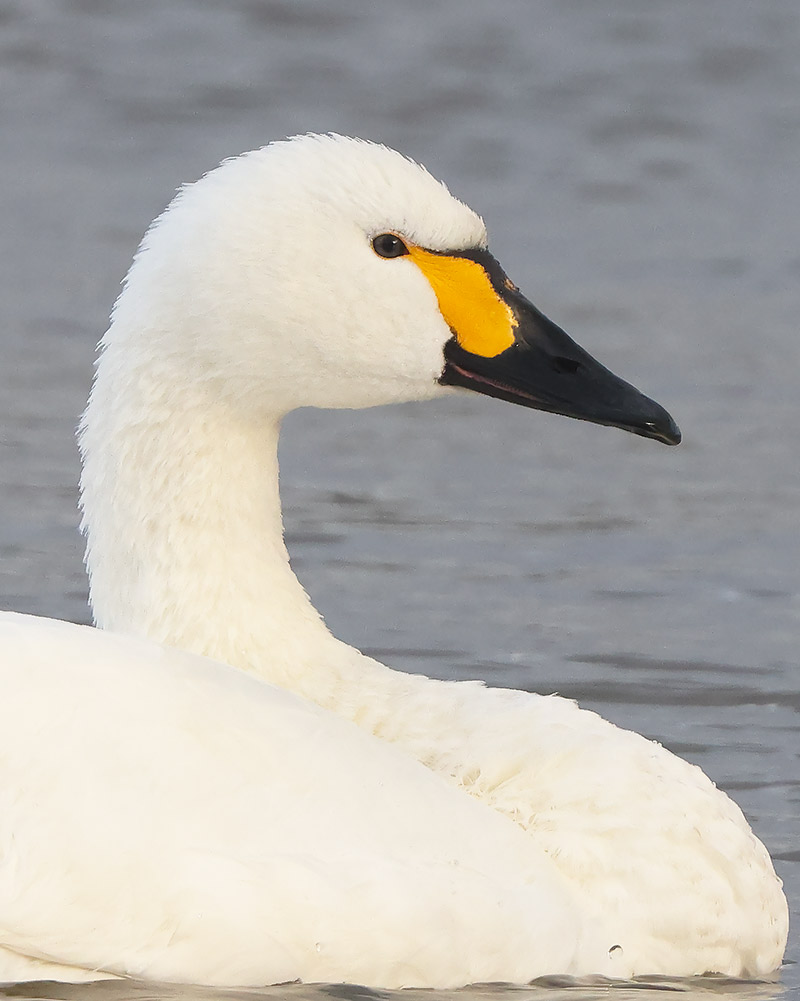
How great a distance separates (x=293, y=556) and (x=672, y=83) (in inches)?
260

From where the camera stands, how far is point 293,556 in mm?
7809

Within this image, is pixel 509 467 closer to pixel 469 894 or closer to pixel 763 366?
pixel 763 366

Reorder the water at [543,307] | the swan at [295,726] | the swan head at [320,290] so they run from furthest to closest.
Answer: the water at [543,307] → the swan head at [320,290] → the swan at [295,726]

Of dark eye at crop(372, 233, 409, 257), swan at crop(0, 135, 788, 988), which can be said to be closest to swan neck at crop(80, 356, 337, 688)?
swan at crop(0, 135, 788, 988)

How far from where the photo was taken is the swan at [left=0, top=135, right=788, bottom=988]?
14.0 ft

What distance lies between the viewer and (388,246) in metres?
5.18

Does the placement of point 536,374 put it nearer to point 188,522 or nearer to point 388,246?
point 388,246

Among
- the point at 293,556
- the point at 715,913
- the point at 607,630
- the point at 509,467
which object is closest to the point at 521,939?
the point at 715,913

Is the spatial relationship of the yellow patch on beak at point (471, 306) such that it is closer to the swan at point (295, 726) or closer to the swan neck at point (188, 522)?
the swan at point (295, 726)

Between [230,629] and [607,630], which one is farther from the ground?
[230,629]

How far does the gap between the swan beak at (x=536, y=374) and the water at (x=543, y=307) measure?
1191 millimetres

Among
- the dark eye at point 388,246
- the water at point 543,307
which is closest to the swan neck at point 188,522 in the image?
the dark eye at point 388,246

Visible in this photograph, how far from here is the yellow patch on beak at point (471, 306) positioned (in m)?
5.25

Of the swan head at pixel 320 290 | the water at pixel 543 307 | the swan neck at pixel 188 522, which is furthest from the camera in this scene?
the water at pixel 543 307
